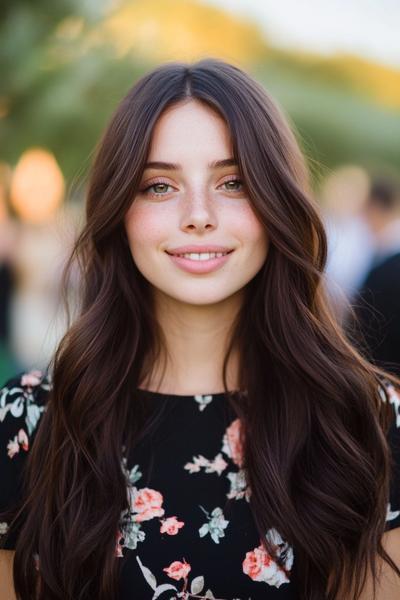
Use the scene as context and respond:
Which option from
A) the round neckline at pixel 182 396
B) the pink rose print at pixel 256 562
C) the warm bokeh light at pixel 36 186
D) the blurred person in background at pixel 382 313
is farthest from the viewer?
the warm bokeh light at pixel 36 186

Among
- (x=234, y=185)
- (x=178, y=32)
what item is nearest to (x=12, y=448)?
(x=234, y=185)

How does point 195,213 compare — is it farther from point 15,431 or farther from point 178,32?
point 178,32

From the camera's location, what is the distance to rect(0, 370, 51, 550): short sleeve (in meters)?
2.23

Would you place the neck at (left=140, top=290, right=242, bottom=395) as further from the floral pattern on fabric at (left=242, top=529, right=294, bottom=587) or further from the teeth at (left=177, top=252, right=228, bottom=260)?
the floral pattern on fabric at (left=242, top=529, right=294, bottom=587)

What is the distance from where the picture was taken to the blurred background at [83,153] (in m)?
3.12

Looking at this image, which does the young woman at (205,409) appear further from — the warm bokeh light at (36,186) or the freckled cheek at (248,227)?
the warm bokeh light at (36,186)

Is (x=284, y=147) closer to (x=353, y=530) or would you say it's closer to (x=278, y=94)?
(x=353, y=530)

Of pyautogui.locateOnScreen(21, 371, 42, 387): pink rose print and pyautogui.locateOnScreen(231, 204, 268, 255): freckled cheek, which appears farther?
pyautogui.locateOnScreen(21, 371, 42, 387): pink rose print

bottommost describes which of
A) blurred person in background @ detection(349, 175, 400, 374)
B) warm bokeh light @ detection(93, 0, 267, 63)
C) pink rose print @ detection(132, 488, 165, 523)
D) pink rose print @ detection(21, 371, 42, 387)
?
pink rose print @ detection(132, 488, 165, 523)

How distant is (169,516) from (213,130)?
1069mm

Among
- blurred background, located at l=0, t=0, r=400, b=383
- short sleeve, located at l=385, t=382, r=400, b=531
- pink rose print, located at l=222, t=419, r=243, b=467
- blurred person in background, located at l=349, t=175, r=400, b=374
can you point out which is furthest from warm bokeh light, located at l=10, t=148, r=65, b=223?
short sleeve, located at l=385, t=382, r=400, b=531

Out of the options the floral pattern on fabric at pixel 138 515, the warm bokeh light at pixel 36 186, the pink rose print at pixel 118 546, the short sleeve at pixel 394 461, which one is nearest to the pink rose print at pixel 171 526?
the floral pattern on fabric at pixel 138 515

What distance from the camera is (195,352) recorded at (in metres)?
2.39

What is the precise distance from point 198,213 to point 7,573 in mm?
1160
